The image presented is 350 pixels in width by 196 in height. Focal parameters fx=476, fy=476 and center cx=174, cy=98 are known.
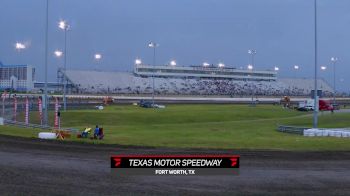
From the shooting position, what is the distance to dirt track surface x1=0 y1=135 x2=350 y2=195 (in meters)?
13.1

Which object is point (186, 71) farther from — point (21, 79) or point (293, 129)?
point (293, 129)

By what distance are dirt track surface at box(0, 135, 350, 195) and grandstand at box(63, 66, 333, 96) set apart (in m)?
130

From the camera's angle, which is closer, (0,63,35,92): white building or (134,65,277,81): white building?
(0,63,35,92): white building

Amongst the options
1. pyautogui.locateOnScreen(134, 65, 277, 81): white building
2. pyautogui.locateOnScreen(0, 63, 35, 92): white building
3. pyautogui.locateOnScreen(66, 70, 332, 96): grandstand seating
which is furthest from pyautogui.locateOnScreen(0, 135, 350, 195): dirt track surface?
pyautogui.locateOnScreen(134, 65, 277, 81): white building

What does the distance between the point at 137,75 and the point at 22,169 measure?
16400cm

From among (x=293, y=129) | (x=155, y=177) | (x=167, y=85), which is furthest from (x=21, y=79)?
(x=155, y=177)

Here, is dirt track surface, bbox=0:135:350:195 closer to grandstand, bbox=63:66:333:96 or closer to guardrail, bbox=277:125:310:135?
guardrail, bbox=277:125:310:135

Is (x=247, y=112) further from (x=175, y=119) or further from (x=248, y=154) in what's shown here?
(x=248, y=154)

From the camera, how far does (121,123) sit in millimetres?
52281

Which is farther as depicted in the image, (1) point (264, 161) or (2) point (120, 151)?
(2) point (120, 151)

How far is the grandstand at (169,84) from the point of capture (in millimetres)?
158625

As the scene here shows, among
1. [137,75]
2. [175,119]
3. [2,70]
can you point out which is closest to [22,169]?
[175,119]

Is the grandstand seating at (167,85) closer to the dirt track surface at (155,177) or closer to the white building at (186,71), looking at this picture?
the white building at (186,71)

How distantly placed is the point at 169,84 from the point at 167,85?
1820mm
